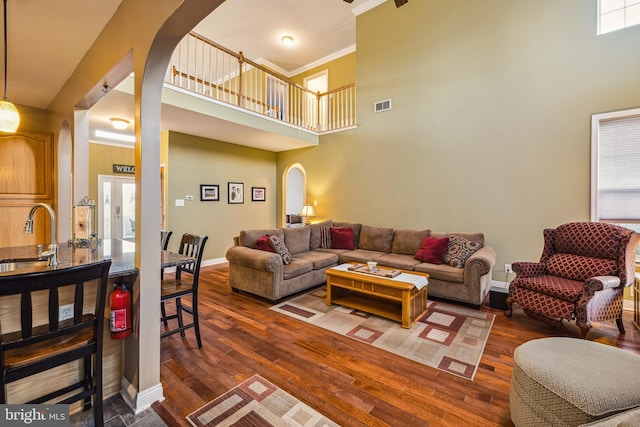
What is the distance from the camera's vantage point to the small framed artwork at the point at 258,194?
6.78 meters

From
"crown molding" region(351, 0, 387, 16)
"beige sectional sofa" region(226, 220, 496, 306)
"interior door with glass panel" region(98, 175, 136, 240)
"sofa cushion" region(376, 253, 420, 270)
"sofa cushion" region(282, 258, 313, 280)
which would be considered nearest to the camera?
"beige sectional sofa" region(226, 220, 496, 306)

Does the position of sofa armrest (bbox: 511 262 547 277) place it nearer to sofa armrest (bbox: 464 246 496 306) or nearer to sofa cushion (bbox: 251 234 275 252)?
sofa armrest (bbox: 464 246 496 306)

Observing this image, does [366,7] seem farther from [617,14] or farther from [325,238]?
[325,238]

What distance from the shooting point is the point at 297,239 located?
482cm

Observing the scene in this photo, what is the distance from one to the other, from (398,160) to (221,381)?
14.5 feet

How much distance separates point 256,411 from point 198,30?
734cm

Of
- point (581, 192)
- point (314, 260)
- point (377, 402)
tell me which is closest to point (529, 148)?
point (581, 192)

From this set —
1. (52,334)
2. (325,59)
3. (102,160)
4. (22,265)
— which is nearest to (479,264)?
(52,334)

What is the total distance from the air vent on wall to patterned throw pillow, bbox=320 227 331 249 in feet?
8.34

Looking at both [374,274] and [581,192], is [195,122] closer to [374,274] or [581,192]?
[374,274]

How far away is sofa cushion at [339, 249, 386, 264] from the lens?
14.8 ft

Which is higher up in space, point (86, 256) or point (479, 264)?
point (86, 256)

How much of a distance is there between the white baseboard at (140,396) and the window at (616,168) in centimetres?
494

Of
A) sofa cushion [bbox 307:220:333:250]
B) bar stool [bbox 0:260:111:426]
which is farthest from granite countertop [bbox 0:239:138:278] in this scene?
sofa cushion [bbox 307:220:333:250]
